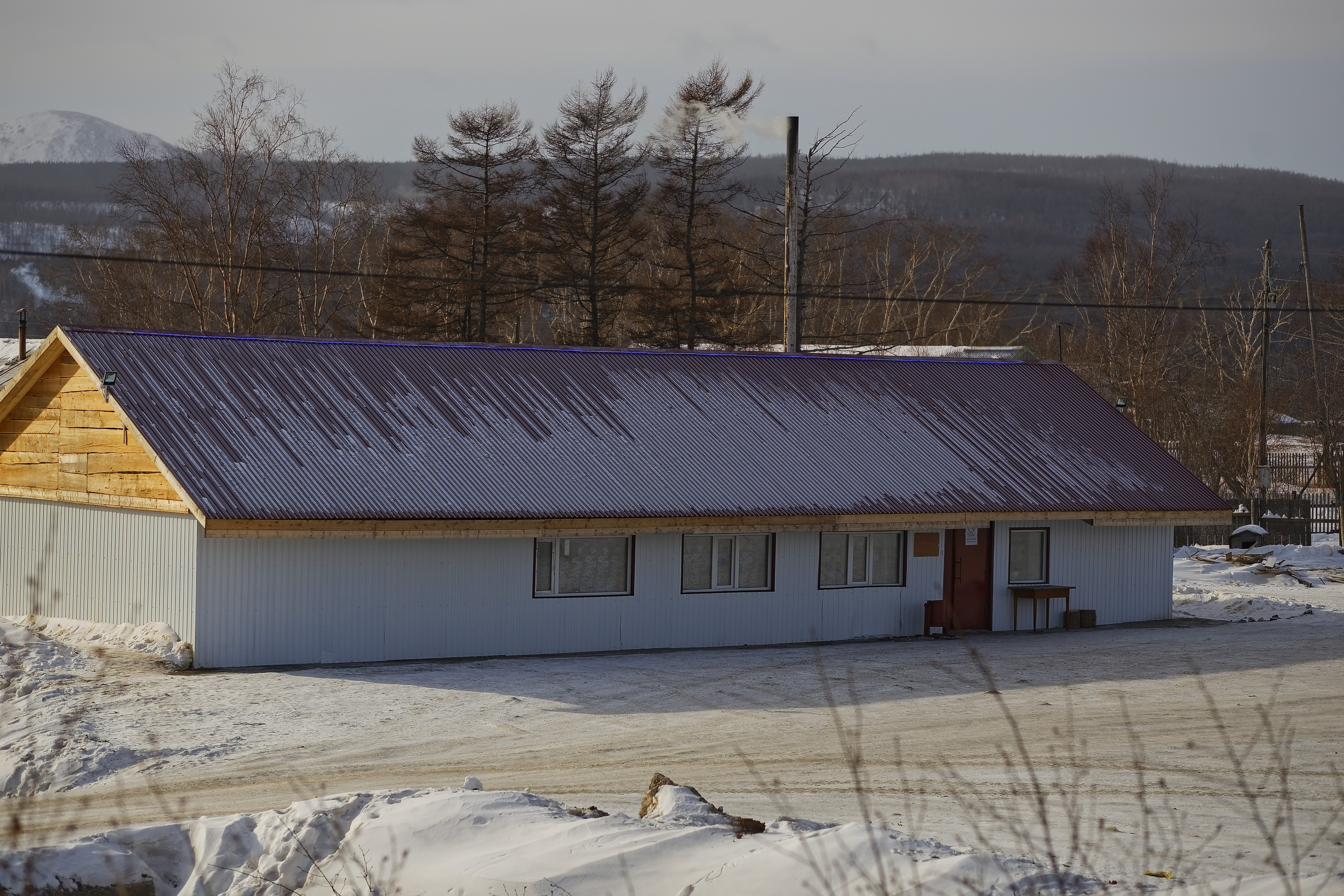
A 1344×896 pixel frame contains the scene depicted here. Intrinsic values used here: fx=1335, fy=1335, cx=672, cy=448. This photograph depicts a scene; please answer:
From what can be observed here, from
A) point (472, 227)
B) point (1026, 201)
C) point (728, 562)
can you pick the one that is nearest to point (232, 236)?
point (472, 227)

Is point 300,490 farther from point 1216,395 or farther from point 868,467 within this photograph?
point 1216,395

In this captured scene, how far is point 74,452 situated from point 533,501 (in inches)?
269

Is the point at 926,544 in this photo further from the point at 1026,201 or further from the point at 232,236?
the point at 1026,201

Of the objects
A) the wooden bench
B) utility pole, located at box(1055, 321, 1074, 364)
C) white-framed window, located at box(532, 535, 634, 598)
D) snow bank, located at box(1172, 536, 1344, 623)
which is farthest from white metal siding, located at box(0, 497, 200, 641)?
utility pole, located at box(1055, 321, 1074, 364)

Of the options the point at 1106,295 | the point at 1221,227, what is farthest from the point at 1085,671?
the point at 1221,227

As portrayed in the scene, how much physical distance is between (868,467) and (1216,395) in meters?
37.2

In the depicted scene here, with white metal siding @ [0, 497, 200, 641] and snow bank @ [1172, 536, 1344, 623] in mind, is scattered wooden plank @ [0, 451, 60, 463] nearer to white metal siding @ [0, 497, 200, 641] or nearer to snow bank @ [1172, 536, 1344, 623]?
white metal siding @ [0, 497, 200, 641]

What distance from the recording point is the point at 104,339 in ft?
64.3

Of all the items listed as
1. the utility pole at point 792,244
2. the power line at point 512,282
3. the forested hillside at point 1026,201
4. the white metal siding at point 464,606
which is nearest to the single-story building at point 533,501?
the white metal siding at point 464,606

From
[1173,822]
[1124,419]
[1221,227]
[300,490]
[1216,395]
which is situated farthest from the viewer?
[1221,227]

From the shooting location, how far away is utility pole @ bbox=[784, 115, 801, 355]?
30.6 m

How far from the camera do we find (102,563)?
62.6ft

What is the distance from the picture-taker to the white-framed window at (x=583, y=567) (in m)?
19.4

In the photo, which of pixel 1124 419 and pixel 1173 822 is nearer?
pixel 1173 822
